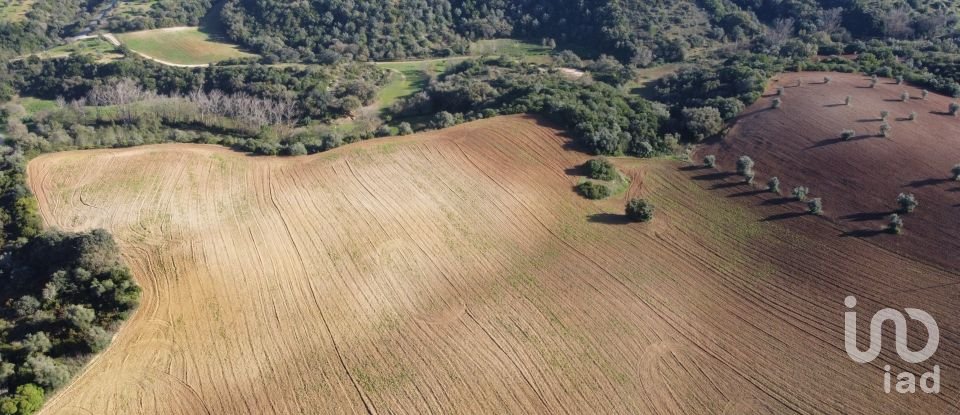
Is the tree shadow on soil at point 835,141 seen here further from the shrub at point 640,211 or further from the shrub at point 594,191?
the shrub at point 594,191

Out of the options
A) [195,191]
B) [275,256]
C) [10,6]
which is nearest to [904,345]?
[275,256]

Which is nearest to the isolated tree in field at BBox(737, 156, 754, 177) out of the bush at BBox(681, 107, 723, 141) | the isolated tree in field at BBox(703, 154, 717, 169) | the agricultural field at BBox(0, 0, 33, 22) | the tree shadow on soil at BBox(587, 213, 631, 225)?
the isolated tree in field at BBox(703, 154, 717, 169)

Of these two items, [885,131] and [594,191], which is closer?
[594,191]

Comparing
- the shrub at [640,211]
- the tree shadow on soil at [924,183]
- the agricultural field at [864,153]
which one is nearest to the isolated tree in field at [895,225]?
the agricultural field at [864,153]

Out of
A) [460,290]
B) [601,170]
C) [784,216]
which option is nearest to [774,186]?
[784,216]

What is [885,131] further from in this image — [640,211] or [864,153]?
[640,211]

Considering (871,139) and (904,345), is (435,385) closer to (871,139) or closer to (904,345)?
(904,345)
